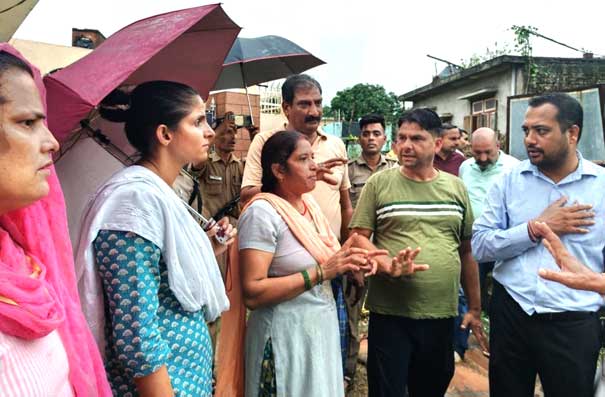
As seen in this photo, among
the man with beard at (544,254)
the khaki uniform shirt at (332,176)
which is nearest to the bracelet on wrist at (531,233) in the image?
the man with beard at (544,254)

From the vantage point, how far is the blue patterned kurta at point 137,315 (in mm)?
1491

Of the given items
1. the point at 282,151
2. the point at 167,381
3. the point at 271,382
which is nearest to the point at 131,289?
the point at 167,381

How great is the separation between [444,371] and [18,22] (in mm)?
2806

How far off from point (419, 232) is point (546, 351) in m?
0.88

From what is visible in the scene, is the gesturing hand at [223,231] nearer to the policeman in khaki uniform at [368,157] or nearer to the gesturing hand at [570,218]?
the gesturing hand at [570,218]

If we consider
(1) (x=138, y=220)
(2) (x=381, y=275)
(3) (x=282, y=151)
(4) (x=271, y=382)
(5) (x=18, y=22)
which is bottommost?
(4) (x=271, y=382)

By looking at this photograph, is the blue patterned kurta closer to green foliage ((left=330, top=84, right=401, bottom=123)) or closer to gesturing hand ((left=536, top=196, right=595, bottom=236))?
gesturing hand ((left=536, top=196, right=595, bottom=236))

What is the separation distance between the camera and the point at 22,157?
115cm

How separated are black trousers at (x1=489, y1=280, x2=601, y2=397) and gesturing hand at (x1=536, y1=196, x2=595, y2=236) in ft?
1.40

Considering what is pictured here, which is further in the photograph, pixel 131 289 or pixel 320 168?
pixel 320 168

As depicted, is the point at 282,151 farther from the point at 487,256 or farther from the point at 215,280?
the point at 487,256

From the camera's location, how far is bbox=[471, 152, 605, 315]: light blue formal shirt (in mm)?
2485

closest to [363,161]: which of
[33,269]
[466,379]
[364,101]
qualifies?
[466,379]

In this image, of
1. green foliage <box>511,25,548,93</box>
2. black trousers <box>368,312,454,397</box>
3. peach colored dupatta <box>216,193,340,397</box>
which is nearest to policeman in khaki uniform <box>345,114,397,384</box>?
black trousers <box>368,312,454,397</box>
